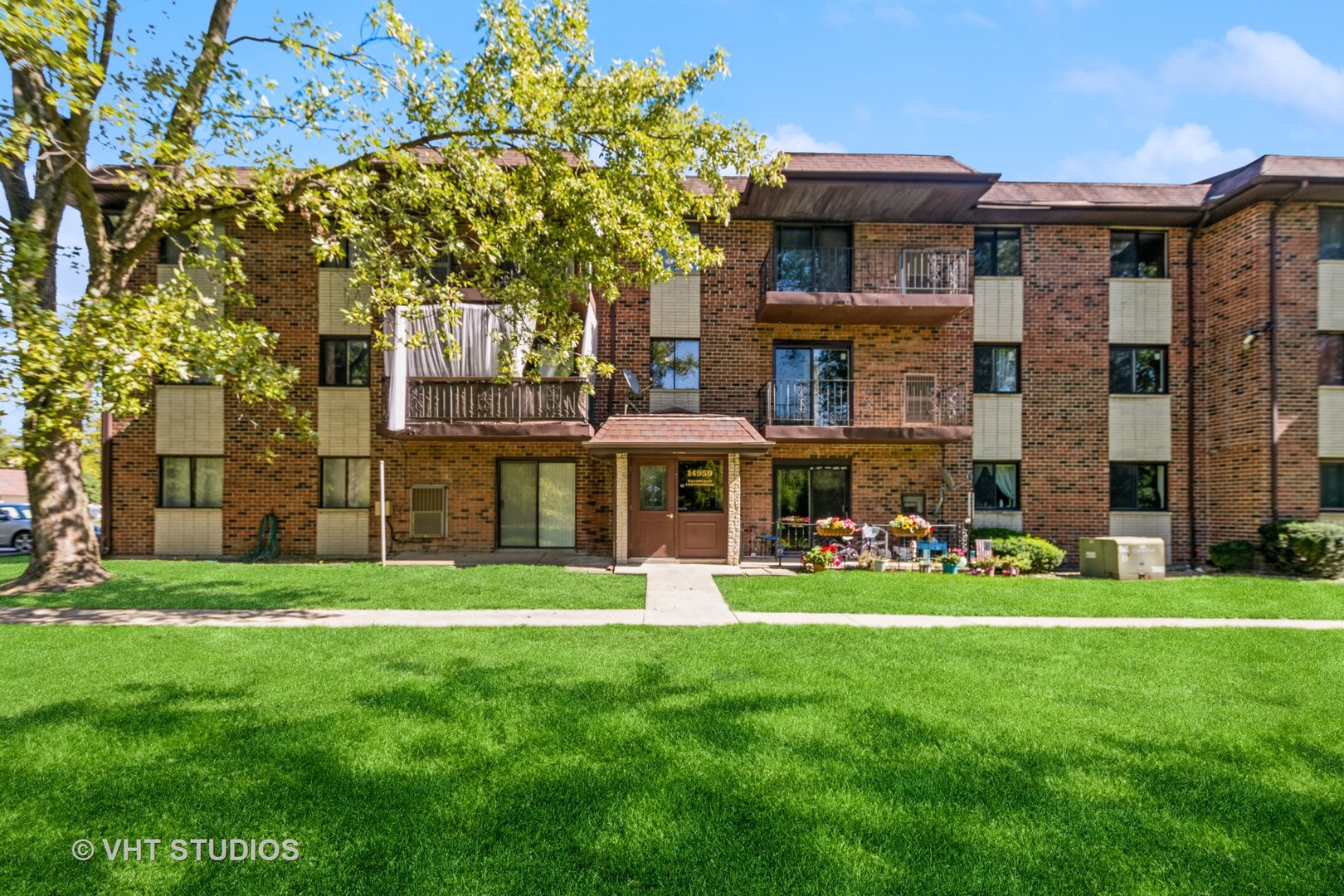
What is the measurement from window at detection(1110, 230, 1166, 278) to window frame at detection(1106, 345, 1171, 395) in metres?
1.82

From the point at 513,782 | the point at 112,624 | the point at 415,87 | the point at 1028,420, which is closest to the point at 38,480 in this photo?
the point at 112,624

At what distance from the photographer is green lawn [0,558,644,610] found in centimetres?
881

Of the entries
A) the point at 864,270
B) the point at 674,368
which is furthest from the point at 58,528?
the point at 864,270

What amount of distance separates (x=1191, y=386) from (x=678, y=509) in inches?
519

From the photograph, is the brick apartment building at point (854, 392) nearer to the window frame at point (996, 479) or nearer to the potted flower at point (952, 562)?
the window frame at point (996, 479)

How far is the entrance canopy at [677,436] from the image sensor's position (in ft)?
41.4

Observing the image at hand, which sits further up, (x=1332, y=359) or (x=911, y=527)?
(x=1332, y=359)

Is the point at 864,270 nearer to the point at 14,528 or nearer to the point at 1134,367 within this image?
the point at 1134,367

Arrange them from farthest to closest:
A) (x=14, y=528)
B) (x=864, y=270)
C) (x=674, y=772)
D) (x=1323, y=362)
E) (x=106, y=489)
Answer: (x=14, y=528), (x=864, y=270), (x=106, y=489), (x=1323, y=362), (x=674, y=772)

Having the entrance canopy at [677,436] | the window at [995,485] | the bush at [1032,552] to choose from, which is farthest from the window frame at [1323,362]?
the entrance canopy at [677,436]

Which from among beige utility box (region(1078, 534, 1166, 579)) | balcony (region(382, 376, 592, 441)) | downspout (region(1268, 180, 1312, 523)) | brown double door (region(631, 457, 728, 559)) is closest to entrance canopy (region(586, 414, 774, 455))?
brown double door (region(631, 457, 728, 559))

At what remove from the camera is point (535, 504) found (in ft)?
49.6

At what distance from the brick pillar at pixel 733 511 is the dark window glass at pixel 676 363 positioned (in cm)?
278

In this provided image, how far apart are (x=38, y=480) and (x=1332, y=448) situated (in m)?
25.3
